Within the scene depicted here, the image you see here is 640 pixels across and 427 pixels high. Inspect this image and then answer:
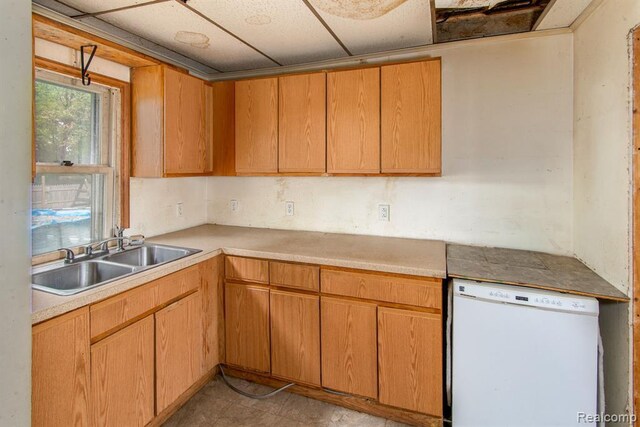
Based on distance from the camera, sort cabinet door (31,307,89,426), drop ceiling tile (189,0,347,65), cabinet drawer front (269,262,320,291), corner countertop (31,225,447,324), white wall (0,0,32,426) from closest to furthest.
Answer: white wall (0,0,32,426) → cabinet door (31,307,89,426) → corner countertop (31,225,447,324) → drop ceiling tile (189,0,347,65) → cabinet drawer front (269,262,320,291)

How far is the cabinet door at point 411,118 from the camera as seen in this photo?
82.3 inches

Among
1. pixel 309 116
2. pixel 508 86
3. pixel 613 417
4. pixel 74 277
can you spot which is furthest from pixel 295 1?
pixel 613 417

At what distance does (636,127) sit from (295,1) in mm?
1672

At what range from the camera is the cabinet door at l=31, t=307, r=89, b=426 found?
49.3 inches

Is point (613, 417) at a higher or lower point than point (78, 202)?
lower

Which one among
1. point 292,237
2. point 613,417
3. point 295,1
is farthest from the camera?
point 292,237

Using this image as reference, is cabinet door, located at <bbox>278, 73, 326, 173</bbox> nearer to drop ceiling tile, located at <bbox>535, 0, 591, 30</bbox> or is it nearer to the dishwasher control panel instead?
the dishwasher control panel

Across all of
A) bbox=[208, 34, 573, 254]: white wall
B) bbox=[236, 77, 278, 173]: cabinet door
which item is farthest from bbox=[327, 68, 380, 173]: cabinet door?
bbox=[236, 77, 278, 173]: cabinet door

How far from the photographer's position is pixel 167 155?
2.24 meters

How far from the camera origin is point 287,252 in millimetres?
2121

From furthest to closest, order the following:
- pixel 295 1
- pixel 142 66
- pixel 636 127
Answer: pixel 142 66
pixel 295 1
pixel 636 127

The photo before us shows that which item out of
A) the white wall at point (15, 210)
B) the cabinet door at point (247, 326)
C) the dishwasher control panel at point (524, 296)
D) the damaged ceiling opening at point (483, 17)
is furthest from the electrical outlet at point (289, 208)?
the white wall at point (15, 210)

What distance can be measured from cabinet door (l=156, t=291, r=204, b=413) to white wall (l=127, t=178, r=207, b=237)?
0.80 m

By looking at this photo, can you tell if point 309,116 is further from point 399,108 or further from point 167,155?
point 167,155
